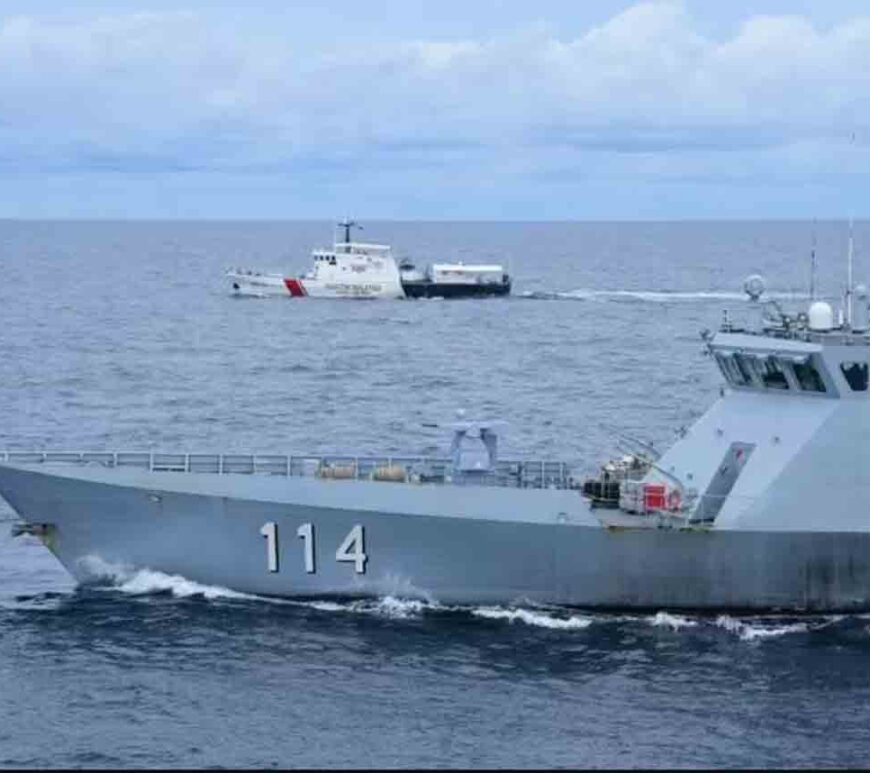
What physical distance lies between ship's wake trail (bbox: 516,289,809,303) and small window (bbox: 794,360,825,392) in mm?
87955

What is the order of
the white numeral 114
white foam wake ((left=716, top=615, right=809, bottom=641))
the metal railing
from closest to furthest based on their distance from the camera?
white foam wake ((left=716, top=615, right=809, bottom=641)) → the white numeral 114 → the metal railing

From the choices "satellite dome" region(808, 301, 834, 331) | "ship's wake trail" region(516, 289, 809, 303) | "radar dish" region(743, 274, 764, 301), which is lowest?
"satellite dome" region(808, 301, 834, 331)

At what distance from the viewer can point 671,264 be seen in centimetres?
19350

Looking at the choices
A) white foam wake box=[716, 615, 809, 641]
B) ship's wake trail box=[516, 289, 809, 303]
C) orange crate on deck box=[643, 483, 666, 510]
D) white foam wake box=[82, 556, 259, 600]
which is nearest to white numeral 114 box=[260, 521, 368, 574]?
white foam wake box=[82, 556, 259, 600]

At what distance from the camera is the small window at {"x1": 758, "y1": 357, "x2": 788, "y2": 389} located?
110ft

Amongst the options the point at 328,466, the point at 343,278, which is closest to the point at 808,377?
the point at 328,466

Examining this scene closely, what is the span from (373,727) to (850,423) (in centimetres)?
1091

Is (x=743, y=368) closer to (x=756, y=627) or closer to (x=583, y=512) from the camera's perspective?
(x=583, y=512)

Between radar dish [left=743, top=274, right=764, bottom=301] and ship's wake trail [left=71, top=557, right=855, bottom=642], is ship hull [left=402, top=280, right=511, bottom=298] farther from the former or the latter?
ship's wake trail [left=71, top=557, right=855, bottom=642]

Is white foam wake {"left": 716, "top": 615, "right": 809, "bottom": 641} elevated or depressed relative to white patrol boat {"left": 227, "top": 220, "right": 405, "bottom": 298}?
depressed

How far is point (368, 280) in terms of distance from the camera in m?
123

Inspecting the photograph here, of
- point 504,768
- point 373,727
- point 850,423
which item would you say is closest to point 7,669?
point 373,727

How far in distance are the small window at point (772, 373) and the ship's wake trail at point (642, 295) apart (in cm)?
8751

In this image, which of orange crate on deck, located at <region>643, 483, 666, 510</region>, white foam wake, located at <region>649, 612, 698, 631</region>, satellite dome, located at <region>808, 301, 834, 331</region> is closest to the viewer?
white foam wake, located at <region>649, 612, 698, 631</region>
